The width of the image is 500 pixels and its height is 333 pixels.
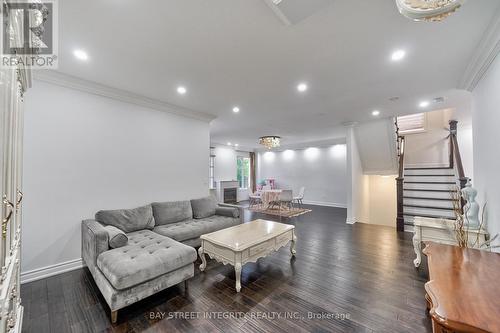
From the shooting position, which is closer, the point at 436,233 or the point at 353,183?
the point at 436,233

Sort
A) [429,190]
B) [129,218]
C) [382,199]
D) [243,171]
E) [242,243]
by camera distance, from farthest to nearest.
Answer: [243,171], [382,199], [429,190], [129,218], [242,243]

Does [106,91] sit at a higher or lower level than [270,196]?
higher

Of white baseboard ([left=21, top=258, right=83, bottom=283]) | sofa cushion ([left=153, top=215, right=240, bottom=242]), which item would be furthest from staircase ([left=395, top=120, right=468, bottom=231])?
white baseboard ([left=21, top=258, right=83, bottom=283])

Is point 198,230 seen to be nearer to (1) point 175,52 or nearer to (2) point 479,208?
(1) point 175,52

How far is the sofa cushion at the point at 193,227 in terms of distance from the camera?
3189mm

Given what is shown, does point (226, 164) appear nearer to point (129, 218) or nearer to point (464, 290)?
point (129, 218)

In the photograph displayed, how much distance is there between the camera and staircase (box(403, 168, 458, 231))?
4.65 meters

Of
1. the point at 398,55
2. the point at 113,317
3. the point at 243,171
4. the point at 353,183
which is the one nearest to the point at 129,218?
the point at 113,317

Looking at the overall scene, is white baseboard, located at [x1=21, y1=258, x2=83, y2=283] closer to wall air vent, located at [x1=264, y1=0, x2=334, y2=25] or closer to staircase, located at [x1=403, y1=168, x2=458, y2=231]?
wall air vent, located at [x1=264, y1=0, x2=334, y2=25]

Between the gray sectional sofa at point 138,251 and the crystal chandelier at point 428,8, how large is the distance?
2849mm

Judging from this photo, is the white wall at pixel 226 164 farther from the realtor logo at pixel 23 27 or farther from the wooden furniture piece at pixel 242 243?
the realtor logo at pixel 23 27

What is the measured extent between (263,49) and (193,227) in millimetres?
2927

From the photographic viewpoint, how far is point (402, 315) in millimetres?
1949

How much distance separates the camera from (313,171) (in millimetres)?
9062
